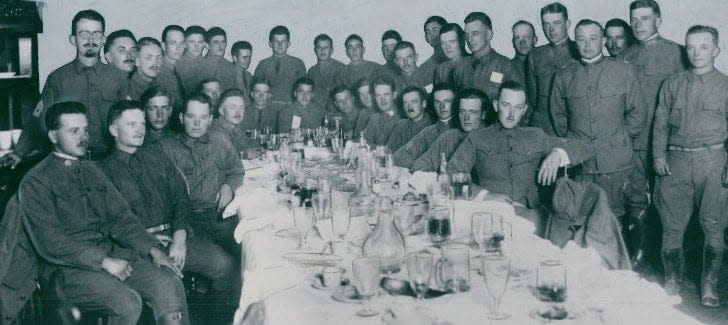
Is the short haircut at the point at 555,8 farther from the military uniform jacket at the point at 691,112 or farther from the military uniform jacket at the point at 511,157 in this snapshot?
the military uniform jacket at the point at 511,157

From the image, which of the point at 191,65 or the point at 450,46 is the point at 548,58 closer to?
the point at 450,46

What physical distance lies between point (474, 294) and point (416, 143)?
308 cm

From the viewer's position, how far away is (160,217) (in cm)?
321

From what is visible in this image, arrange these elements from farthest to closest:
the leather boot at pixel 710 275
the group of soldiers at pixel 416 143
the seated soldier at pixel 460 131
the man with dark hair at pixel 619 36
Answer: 1. the man with dark hair at pixel 619 36
2. the seated soldier at pixel 460 131
3. the leather boot at pixel 710 275
4. the group of soldiers at pixel 416 143

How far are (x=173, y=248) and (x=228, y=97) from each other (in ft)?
6.06

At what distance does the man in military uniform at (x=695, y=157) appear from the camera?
145 inches

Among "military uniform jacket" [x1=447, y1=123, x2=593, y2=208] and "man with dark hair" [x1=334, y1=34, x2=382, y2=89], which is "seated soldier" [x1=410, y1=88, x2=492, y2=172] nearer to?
"military uniform jacket" [x1=447, y1=123, x2=593, y2=208]

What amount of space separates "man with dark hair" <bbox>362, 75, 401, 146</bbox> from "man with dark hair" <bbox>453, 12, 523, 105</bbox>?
59 cm

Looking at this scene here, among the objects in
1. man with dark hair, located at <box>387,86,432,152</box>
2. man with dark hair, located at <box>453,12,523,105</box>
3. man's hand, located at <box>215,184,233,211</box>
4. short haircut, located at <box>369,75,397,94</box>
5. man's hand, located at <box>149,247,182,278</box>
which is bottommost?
man's hand, located at <box>149,247,182,278</box>

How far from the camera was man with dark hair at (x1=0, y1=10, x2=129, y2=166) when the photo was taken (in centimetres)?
414

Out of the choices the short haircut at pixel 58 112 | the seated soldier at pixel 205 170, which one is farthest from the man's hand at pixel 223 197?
the short haircut at pixel 58 112

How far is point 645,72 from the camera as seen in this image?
169 inches

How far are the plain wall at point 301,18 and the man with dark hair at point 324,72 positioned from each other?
2.76 ft

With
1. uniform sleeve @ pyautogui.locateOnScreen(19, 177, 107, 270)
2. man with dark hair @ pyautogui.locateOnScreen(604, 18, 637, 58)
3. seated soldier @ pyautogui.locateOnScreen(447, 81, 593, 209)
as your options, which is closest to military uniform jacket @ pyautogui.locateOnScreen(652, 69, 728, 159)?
seated soldier @ pyautogui.locateOnScreen(447, 81, 593, 209)
